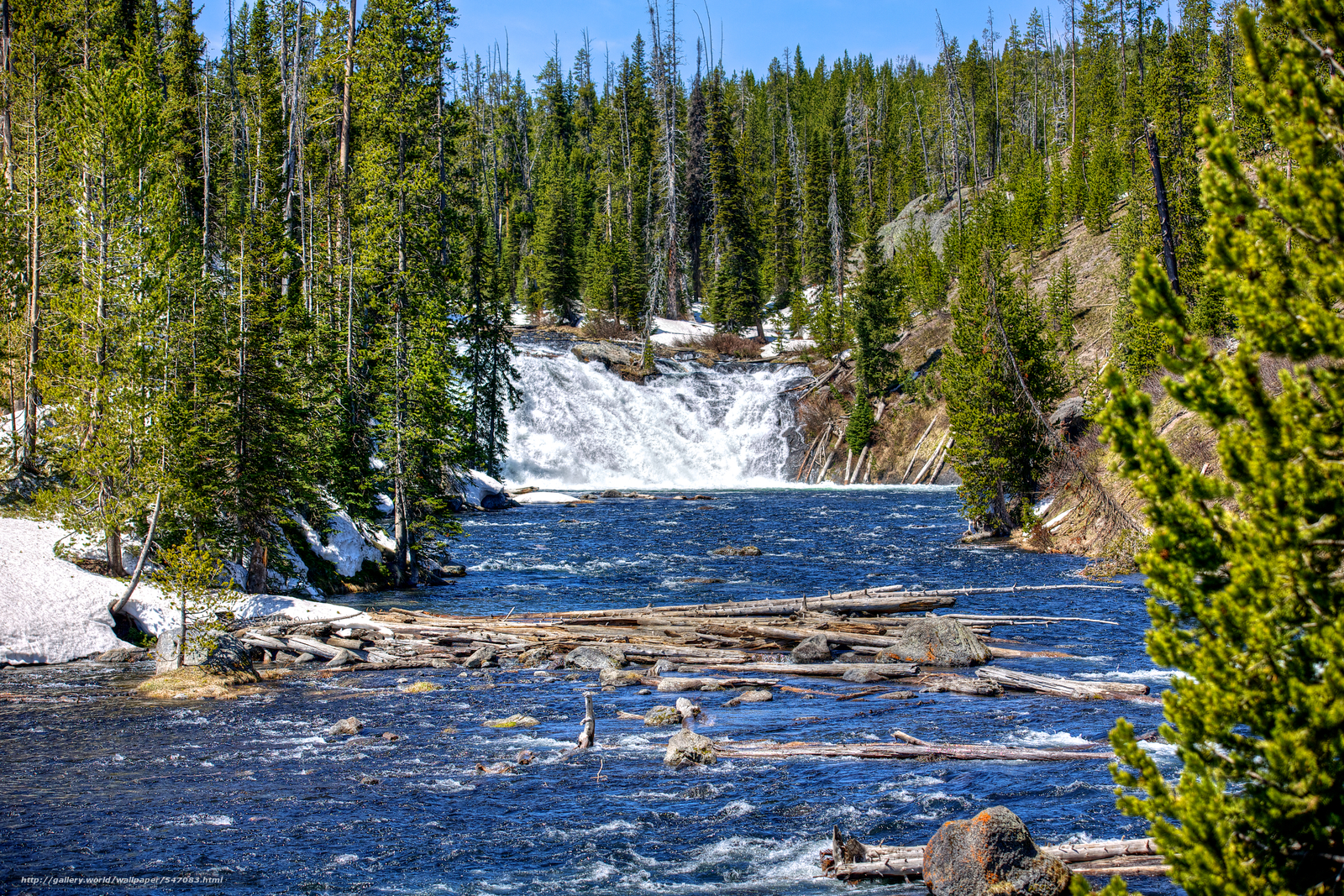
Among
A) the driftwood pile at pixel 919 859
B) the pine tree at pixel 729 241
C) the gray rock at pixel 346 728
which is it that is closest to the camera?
the driftwood pile at pixel 919 859

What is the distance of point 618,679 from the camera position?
17.1m

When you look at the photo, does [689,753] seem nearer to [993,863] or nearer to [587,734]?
[587,734]

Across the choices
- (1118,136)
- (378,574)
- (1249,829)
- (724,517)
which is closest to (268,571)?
(378,574)

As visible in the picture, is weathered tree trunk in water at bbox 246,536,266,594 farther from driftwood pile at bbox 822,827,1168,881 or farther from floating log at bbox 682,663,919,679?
driftwood pile at bbox 822,827,1168,881

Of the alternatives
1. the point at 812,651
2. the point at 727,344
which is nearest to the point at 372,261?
the point at 812,651

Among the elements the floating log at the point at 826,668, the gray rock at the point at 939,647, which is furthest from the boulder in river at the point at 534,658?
the gray rock at the point at 939,647

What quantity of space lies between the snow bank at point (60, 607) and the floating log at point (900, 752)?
10.1 m

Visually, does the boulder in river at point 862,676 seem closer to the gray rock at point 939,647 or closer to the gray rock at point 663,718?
the gray rock at point 939,647

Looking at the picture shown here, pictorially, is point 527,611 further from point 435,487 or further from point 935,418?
point 935,418

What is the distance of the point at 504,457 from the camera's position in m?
54.8

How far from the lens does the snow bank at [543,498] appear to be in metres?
48.4

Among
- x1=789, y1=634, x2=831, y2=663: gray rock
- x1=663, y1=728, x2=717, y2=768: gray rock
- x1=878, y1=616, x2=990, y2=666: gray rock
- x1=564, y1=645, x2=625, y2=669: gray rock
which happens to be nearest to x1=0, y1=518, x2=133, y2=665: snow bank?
x1=564, y1=645, x2=625, y2=669: gray rock

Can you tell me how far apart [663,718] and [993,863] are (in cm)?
676

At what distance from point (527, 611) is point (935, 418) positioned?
129 ft
